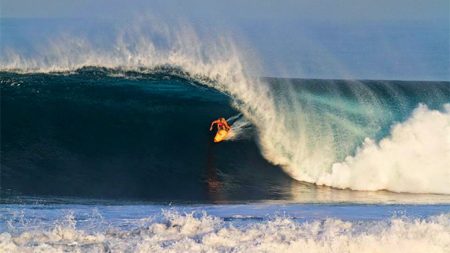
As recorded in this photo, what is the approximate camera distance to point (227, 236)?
714 centimetres

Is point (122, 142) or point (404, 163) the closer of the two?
point (404, 163)

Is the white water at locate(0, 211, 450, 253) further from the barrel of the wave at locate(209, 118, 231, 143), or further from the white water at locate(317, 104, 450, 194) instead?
the barrel of the wave at locate(209, 118, 231, 143)

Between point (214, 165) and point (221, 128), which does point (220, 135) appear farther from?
point (214, 165)

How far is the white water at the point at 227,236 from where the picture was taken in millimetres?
6848

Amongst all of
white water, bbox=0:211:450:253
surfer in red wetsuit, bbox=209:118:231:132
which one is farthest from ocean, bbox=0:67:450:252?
surfer in red wetsuit, bbox=209:118:231:132

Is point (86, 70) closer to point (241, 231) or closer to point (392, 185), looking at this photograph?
point (392, 185)

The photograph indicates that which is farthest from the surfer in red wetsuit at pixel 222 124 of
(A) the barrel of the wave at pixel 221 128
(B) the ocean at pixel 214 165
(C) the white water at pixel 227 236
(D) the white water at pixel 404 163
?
(C) the white water at pixel 227 236

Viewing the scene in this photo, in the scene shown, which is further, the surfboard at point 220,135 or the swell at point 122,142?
the surfboard at point 220,135

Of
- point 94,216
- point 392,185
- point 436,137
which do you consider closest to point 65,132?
point 94,216

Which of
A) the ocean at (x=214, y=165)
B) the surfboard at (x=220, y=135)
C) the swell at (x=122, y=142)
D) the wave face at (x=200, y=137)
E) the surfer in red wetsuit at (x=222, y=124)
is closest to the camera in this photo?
the ocean at (x=214, y=165)

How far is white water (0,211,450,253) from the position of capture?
6.85m

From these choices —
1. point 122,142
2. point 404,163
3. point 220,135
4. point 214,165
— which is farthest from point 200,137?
point 404,163

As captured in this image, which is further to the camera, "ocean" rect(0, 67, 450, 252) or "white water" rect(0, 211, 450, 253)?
"ocean" rect(0, 67, 450, 252)

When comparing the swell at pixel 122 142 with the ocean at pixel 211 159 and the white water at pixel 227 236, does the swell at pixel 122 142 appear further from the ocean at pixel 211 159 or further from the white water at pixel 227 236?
the white water at pixel 227 236
